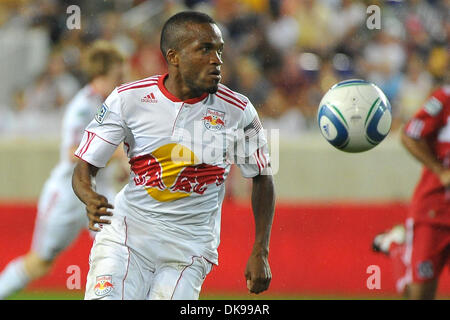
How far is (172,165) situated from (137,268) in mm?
634

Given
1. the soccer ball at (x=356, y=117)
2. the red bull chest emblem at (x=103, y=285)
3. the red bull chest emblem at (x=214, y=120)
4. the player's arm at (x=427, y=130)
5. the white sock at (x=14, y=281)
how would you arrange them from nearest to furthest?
the red bull chest emblem at (x=103, y=285) < the red bull chest emblem at (x=214, y=120) < the soccer ball at (x=356, y=117) < the player's arm at (x=427, y=130) < the white sock at (x=14, y=281)

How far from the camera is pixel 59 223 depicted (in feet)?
29.1

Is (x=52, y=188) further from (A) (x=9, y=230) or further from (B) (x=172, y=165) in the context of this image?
(B) (x=172, y=165)

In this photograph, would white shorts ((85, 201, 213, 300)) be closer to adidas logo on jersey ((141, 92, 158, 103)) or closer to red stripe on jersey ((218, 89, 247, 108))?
adidas logo on jersey ((141, 92, 158, 103))

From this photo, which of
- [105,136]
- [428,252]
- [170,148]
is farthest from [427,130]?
[105,136]

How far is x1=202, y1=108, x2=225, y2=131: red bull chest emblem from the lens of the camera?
5.26 metres

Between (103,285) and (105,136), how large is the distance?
2.84ft

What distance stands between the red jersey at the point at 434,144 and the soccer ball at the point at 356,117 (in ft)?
5.31

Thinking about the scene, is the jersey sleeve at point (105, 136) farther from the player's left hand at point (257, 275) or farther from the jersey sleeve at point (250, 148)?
the player's left hand at point (257, 275)

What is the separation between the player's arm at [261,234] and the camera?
5.11 metres

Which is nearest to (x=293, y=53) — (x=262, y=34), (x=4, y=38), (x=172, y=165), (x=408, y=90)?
(x=262, y=34)

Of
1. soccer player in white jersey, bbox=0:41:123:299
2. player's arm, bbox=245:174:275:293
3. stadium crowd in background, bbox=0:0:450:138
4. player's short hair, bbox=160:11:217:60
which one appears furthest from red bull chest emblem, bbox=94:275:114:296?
stadium crowd in background, bbox=0:0:450:138

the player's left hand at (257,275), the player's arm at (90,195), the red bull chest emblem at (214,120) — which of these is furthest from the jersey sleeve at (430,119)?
the player's arm at (90,195)
